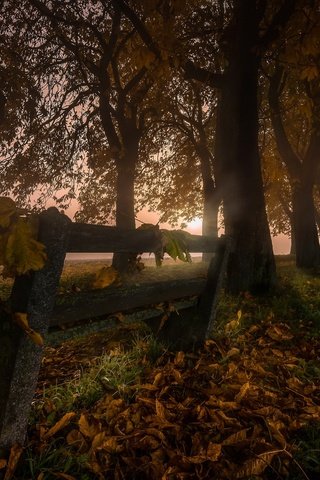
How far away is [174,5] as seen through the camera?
5168mm

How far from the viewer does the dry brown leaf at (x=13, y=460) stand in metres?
1.94

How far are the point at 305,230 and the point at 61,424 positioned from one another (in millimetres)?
11339

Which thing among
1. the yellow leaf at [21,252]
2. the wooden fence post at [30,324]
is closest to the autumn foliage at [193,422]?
the wooden fence post at [30,324]

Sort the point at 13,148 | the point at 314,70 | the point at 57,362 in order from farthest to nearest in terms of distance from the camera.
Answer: the point at 13,148 → the point at 314,70 → the point at 57,362

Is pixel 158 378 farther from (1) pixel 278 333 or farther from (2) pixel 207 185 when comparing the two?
(2) pixel 207 185

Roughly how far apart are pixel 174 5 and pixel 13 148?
8.37 m

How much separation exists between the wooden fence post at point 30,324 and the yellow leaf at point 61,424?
0.24 metres

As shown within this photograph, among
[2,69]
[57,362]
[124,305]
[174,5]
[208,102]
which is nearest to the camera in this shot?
[124,305]

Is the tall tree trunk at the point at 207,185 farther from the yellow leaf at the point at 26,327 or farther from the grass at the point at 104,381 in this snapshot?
the yellow leaf at the point at 26,327

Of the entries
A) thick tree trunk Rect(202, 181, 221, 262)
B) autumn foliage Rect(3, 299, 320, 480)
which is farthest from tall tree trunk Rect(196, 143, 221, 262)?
autumn foliage Rect(3, 299, 320, 480)

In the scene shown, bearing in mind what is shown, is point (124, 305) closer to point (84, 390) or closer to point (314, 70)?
point (84, 390)

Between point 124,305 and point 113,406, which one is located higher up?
point 124,305

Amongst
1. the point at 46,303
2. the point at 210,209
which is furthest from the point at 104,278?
the point at 210,209

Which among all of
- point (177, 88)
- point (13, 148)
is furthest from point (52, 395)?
point (177, 88)
